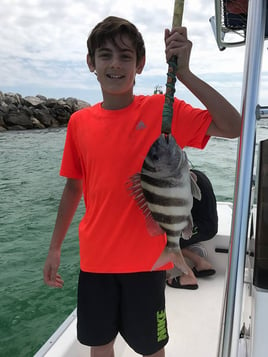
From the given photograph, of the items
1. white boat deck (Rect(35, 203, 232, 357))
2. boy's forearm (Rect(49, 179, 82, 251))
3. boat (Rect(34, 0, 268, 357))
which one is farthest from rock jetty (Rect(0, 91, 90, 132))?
boat (Rect(34, 0, 268, 357))

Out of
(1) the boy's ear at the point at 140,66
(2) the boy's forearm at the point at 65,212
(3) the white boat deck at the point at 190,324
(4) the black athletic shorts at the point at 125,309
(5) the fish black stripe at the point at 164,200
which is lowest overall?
(3) the white boat deck at the point at 190,324

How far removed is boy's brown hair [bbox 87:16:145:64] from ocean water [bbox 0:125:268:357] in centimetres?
66

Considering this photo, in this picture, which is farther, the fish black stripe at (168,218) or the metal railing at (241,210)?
the fish black stripe at (168,218)

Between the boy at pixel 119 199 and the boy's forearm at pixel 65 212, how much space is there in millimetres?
162

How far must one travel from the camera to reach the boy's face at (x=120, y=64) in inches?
61.2

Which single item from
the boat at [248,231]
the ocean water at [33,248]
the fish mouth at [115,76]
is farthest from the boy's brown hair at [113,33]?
the ocean water at [33,248]

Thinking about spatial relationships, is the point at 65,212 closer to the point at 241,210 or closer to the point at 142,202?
the point at 142,202

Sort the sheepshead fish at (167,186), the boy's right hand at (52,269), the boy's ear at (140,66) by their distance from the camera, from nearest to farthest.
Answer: the sheepshead fish at (167,186)
the boy's ear at (140,66)
the boy's right hand at (52,269)

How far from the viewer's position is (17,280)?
15.8 feet

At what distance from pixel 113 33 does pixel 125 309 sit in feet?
3.94

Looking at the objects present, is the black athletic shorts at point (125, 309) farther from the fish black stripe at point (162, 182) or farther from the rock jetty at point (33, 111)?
the rock jetty at point (33, 111)

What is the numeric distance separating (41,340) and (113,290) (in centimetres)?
210

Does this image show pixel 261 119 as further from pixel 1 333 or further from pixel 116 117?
pixel 1 333

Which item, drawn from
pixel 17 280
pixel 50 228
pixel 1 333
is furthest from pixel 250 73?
pixel 50 228
